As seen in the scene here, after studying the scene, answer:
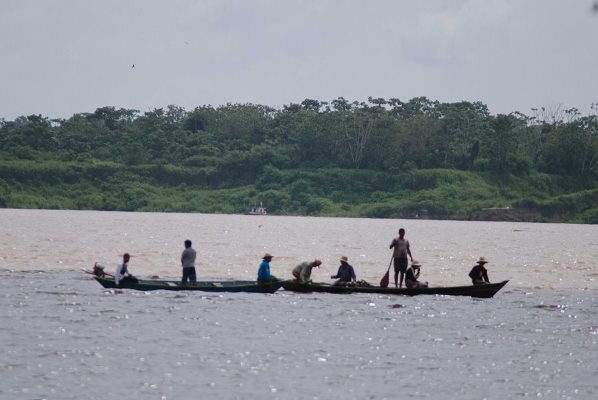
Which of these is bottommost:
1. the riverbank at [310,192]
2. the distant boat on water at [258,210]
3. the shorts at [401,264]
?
the shorts at [401,264]

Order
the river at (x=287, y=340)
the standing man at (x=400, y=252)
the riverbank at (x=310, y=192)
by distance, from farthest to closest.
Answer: the riverbank at (x=310, y=192), the standing man at (x=400, y=252), the river at (x=287, y=340)

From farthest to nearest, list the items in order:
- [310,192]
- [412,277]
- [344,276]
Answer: [310,192], [344,276], [412,277]

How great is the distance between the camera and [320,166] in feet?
561

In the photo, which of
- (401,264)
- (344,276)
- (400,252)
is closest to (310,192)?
(344,276)

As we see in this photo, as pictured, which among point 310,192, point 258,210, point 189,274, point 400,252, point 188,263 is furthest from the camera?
point 310,192

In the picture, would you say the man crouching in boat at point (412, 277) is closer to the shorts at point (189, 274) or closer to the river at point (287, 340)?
the river at point (287, 340)

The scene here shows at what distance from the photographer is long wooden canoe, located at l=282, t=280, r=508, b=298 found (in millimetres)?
40281

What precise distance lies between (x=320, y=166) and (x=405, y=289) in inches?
5147

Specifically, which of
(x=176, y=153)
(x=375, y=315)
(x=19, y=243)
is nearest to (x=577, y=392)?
(x=375, y=315)

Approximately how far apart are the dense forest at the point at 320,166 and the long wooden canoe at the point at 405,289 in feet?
375

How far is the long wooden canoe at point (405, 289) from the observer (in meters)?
40.3

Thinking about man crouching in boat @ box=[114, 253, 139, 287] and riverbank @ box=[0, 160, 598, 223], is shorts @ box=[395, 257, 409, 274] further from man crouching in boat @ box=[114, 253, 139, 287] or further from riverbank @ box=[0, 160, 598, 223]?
riverbank @ box=[0, 160, 598, 223]

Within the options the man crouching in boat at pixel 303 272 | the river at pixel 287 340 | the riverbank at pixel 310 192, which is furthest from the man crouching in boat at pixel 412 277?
the riverbank at pixel 310 192

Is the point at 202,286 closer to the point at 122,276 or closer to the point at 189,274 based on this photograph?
the point at 189,274
